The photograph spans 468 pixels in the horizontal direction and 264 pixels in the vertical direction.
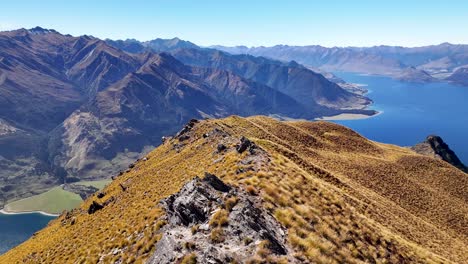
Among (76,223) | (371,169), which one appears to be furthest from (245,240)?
(371,169)

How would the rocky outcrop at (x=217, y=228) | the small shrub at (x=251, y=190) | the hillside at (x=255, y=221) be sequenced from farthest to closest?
the small shrub at (x=251, y=190) < the hillside at (x=255, y=221) < the rocky outcrop at (x=217, y=228)

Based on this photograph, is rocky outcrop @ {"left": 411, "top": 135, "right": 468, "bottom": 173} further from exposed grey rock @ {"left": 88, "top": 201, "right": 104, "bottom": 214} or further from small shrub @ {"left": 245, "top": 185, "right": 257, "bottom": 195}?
small shrub @ {"left": 245, "top": 185, "right": 257, "bottom": 195}

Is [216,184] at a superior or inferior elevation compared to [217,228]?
superior

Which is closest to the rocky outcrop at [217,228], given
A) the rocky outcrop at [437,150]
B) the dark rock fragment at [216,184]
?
the dark rock fragment at [216,184]

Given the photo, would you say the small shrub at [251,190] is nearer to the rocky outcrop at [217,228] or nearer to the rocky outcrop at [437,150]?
the rocky outcrop at [217,228]

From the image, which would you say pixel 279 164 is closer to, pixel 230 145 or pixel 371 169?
pixel 230 145

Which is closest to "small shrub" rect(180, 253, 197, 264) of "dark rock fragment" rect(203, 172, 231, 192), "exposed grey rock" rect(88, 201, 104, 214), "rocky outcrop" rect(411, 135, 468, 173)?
"dark rock fragment" rect(203, 172, 231, 192)

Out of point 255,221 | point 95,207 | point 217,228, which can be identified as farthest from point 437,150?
point 217,228

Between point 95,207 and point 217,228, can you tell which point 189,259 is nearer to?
point 217,228
